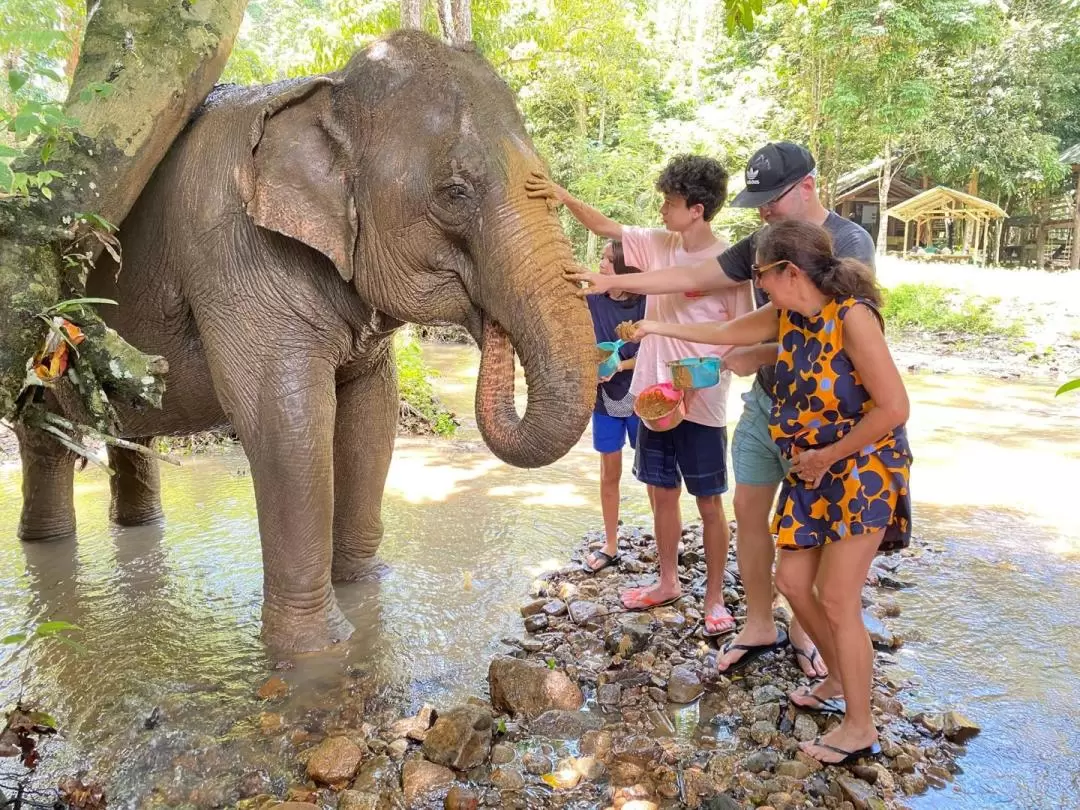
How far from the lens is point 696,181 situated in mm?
3736

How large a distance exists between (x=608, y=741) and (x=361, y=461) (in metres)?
2.08

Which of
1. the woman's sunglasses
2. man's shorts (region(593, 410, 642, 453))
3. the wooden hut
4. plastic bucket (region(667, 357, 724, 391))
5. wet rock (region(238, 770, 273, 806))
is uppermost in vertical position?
the wooden hut

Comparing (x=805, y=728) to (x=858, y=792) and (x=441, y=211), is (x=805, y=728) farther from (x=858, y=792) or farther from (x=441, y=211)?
(x=441, y=211)

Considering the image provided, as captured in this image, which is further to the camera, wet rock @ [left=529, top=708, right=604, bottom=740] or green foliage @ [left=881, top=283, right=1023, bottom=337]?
green foliage @ [left=881, top=283, right=1023, bottom=337]

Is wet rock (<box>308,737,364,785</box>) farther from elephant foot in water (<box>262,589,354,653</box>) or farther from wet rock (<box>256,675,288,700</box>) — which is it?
elephant foot in water (<box>262,589,354,653</box>)

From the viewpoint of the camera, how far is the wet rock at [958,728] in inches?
121

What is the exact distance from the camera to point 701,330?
11.4 feet

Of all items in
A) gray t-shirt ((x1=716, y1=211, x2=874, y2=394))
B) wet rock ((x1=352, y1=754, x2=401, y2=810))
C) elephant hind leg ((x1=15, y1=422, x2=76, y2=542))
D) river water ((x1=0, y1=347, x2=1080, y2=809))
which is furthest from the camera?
elephant hind leg ((x1=15, y1=422, x2=76, y2=542))

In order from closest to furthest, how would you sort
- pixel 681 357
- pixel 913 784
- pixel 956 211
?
1. pixel 913 784
2. pixel 681 357
3. pixel 956 211

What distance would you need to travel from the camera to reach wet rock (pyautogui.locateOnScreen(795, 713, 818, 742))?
10.2 feet

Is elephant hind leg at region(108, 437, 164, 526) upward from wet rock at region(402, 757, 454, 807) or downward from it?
upward

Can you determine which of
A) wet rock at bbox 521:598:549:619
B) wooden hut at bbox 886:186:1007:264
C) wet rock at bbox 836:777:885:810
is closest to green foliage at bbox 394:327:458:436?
wet rock at bbox 521:598:549:619

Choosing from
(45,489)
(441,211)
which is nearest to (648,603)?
(441,211)

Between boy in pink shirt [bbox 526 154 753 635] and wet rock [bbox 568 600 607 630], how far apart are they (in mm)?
178
